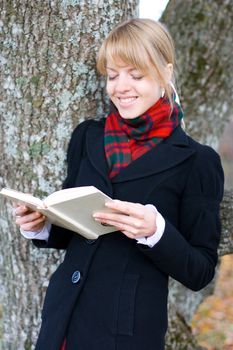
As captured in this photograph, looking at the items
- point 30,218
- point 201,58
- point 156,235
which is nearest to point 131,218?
point 156,235

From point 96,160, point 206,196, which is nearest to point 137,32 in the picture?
point 96,160

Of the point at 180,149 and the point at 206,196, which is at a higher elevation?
the point at 180,149

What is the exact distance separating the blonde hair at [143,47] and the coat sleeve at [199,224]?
0.34m

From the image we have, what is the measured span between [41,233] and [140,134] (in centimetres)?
57

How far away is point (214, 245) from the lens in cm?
217

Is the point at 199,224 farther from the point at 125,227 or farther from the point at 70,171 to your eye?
the point at 70,171

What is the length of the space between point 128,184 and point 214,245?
15.3 inches

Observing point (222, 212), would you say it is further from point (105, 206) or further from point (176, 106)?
point (105, 206)

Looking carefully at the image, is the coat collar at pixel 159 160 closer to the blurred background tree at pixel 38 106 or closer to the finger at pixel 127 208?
the finger at pixel 127 208

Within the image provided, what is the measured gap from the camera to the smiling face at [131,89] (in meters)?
2.14

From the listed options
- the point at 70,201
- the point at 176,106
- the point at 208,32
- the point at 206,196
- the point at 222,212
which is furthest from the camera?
the point at 208,32

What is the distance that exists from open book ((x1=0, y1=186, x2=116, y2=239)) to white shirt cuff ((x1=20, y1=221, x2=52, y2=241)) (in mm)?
321

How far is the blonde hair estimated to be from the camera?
2.10 meters

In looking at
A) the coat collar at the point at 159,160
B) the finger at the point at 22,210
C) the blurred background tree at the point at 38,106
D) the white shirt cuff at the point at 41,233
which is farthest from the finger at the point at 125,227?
the blurred background tree at the point at 38,106
